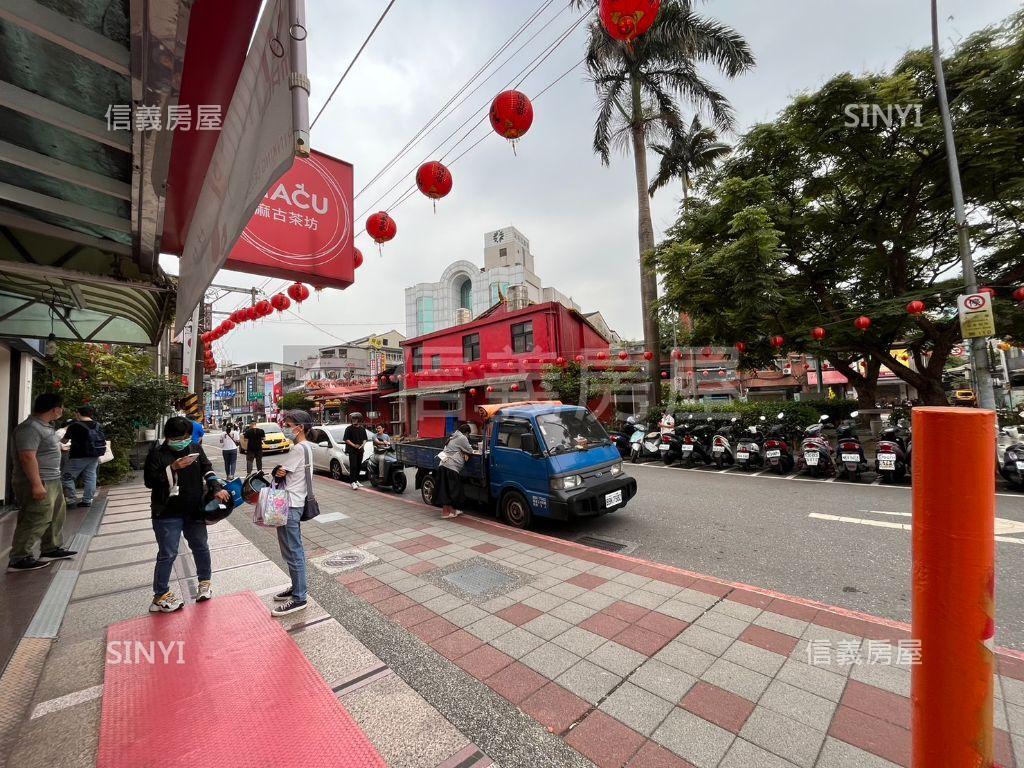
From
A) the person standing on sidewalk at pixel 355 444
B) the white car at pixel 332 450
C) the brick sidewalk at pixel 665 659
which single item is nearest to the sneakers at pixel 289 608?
the brick sidewalk at pixel 665 659

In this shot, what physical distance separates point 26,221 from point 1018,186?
16.7m

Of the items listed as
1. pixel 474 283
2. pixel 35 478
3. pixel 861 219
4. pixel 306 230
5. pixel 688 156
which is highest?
pixel 474 283

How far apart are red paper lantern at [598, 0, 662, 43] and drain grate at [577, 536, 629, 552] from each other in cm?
538

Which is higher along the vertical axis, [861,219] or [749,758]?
[861,219]

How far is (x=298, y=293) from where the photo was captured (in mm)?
9211

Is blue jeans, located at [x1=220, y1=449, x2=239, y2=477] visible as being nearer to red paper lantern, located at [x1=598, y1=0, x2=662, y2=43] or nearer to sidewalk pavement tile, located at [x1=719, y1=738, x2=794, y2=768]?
red paper lantern, located at [x1=598, y1=0, x2=662, y2=43]

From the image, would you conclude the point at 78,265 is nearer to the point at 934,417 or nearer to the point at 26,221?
the point at 26,221

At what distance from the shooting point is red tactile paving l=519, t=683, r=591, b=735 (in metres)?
2.46

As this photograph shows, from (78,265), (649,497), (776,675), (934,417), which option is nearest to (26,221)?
(78,265)

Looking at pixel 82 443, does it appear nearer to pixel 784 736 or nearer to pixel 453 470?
pixel 453 470

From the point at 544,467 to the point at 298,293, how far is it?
6636 millimetres

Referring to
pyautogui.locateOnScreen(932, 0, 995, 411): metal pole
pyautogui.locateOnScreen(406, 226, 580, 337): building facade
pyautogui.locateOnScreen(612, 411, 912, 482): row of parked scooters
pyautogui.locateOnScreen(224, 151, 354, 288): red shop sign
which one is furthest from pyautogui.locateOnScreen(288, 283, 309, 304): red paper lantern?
pyautogui.locateOnScreen(406, 226, 580, 337): building facade

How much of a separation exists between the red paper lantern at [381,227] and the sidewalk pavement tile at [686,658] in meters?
7.03

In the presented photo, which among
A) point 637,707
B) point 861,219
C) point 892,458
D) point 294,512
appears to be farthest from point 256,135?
point 861,219
